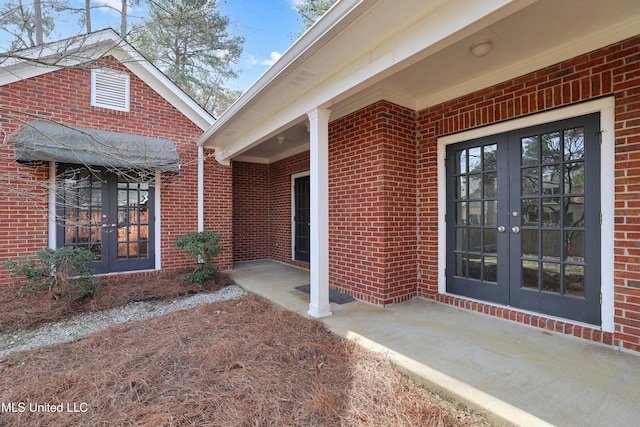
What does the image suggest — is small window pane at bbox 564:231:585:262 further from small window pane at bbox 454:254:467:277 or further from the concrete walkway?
small window pane at bbox 454:254:467:277

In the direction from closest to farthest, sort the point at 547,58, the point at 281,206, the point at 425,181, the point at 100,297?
the point at 547,58
the point at 425,181
the point at 100,297
the point at 281,206

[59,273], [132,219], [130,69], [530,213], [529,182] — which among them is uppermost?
[130,69]

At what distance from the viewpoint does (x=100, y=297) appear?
4176 millimetres

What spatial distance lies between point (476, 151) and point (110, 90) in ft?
19.9

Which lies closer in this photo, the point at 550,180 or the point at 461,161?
the point at 550,180

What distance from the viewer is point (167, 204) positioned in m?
5.53

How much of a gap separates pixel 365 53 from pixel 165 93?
15.1 ft

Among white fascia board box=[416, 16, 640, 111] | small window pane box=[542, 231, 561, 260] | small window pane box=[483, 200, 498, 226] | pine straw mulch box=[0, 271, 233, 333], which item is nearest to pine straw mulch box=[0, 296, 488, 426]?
pine straw mulch box=[0, 271, 233, 333]

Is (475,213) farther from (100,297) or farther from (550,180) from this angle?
(100,297)

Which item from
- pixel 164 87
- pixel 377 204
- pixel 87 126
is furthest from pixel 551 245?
pixel 87 126

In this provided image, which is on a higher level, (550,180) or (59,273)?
(550,180)

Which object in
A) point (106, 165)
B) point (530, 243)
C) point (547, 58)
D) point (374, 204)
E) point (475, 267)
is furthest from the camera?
point (106, 165)

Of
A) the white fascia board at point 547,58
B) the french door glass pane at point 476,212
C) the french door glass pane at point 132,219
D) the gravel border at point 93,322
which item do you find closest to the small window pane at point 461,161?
the french door glass pane at point 476,212

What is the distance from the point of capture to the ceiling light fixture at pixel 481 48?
2.57 meters
